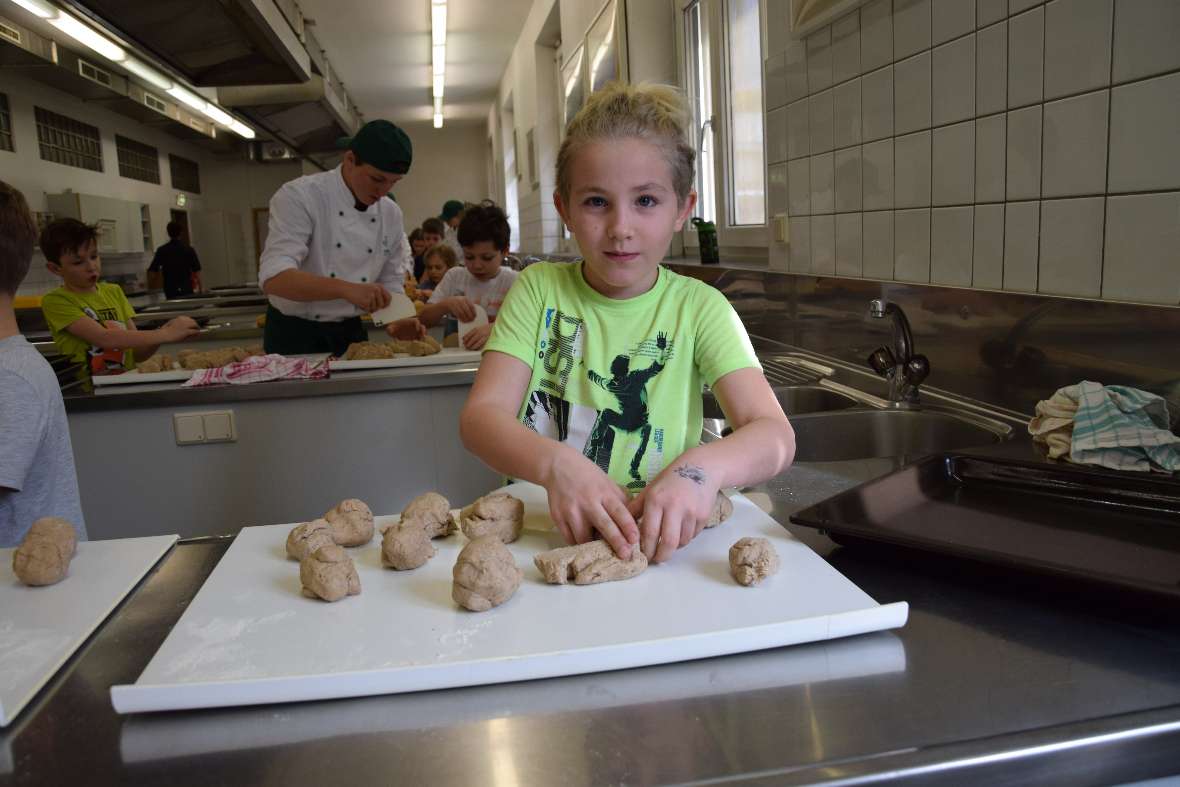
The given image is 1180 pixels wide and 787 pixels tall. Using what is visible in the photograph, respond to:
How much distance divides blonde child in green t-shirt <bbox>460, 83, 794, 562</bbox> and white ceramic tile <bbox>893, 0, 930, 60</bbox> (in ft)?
2.21

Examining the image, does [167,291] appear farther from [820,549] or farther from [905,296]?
[820,549]

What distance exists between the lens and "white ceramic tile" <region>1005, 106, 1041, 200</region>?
4.06ft

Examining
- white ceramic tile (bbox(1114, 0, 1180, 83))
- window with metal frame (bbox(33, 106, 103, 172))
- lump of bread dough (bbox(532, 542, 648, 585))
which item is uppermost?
window with metal frame (bbox(33, 106, 103, 172))

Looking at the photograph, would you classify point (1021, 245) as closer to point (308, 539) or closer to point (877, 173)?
point (877, 173)

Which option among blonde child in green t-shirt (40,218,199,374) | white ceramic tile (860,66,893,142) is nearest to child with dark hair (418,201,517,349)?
blonde child in green t-shirt (40,218,199,374)

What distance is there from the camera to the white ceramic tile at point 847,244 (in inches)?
70.9

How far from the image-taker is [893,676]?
55 cm

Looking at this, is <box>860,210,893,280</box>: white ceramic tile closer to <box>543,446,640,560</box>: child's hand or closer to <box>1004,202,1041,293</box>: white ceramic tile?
<box>1004,202,1041,293</box>: white ceramic tile

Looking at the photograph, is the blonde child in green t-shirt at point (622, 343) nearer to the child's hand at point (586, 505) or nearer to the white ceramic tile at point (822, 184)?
the child's hand at point (586, 505)

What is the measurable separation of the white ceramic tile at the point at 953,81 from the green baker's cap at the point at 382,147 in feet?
4.47

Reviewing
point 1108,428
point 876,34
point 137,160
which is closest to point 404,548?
point 1108,428

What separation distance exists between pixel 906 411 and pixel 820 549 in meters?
0.74

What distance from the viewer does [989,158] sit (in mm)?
1341

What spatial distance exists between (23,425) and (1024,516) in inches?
48.5
